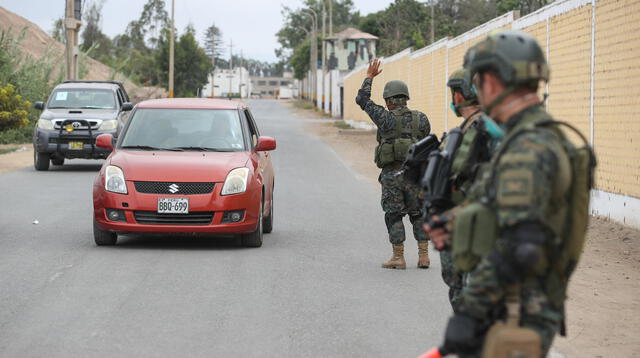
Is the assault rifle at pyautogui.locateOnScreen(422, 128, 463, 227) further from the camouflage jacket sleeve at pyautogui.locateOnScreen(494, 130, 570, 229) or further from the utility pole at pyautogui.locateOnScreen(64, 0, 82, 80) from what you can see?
the utility pole at pyautogui.locateOnScreen(64, 0, 82, 80)

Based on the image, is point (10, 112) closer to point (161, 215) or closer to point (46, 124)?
point (46, 124)

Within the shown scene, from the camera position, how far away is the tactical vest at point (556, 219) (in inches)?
143

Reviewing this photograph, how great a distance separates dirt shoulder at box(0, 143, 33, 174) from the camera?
78.4 feet

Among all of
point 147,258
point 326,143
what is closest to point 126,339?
point 147,258

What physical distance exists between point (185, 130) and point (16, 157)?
16.3 m

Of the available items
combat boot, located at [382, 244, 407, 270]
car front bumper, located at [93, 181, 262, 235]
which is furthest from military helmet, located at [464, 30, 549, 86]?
car front bumper, located at [93, 181, 262, 235]

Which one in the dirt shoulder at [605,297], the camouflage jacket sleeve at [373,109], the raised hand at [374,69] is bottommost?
the dirt shoulder at [605,297]

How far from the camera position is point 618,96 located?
1314 cm

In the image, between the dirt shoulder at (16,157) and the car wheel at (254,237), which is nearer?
the car wheel at (254,237)

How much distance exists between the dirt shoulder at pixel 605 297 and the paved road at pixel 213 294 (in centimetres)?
98

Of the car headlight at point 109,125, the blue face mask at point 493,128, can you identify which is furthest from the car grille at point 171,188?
the car headlight at point 109,125

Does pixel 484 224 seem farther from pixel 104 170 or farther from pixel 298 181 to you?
pixel 298 181

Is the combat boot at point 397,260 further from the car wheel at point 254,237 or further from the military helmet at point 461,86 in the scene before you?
the military helmet at point 461,86

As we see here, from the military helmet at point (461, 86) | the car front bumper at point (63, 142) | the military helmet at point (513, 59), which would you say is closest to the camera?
the military helmet at point (513, 59)
